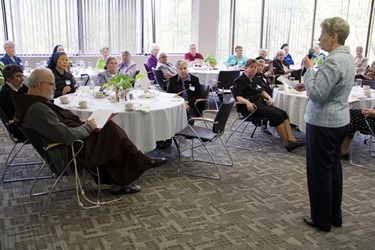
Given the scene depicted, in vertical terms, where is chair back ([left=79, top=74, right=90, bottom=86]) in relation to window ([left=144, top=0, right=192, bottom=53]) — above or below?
below

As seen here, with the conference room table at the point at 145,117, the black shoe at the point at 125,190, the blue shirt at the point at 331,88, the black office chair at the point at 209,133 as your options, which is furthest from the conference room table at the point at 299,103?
the black shoe at the point at 125,190

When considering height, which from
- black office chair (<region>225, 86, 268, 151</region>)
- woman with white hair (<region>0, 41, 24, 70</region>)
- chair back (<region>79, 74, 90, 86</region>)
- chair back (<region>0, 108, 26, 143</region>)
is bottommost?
black office chair (<region>225, 86, 268, 151</region>)

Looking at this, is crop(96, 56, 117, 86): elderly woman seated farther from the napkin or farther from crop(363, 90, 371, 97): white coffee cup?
crop(363, 90, 371, 97): white coffee cup

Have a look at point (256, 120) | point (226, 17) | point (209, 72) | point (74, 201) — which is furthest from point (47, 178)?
point (226, 17)

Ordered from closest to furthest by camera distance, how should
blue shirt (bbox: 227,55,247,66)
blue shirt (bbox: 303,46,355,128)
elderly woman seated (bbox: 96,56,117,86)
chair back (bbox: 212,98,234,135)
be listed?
blue shirt (bbox: 303,46,355,128) < chair back (bbox: 212,98,234,135) < elderly woman seated (bbox: 96,56,117,86) < blue shirt (bbox: 227,55,247,66)

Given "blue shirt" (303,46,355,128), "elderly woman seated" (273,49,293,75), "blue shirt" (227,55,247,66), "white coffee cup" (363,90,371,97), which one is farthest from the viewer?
"blue shirt" (227,55,247,66)

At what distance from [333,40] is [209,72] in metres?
5.18

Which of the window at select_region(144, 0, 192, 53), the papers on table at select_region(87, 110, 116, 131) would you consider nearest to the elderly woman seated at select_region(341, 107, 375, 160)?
the papers on table at select_region(87, 110, 116, 131)

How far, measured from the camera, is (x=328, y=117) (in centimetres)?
284

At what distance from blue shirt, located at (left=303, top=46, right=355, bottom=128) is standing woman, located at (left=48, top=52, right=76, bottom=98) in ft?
11.5

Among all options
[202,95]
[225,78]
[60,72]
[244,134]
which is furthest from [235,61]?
[60,72]

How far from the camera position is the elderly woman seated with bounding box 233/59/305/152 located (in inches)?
208

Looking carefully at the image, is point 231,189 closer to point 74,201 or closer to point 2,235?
point 74,201

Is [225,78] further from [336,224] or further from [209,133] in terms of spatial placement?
[336,224]
